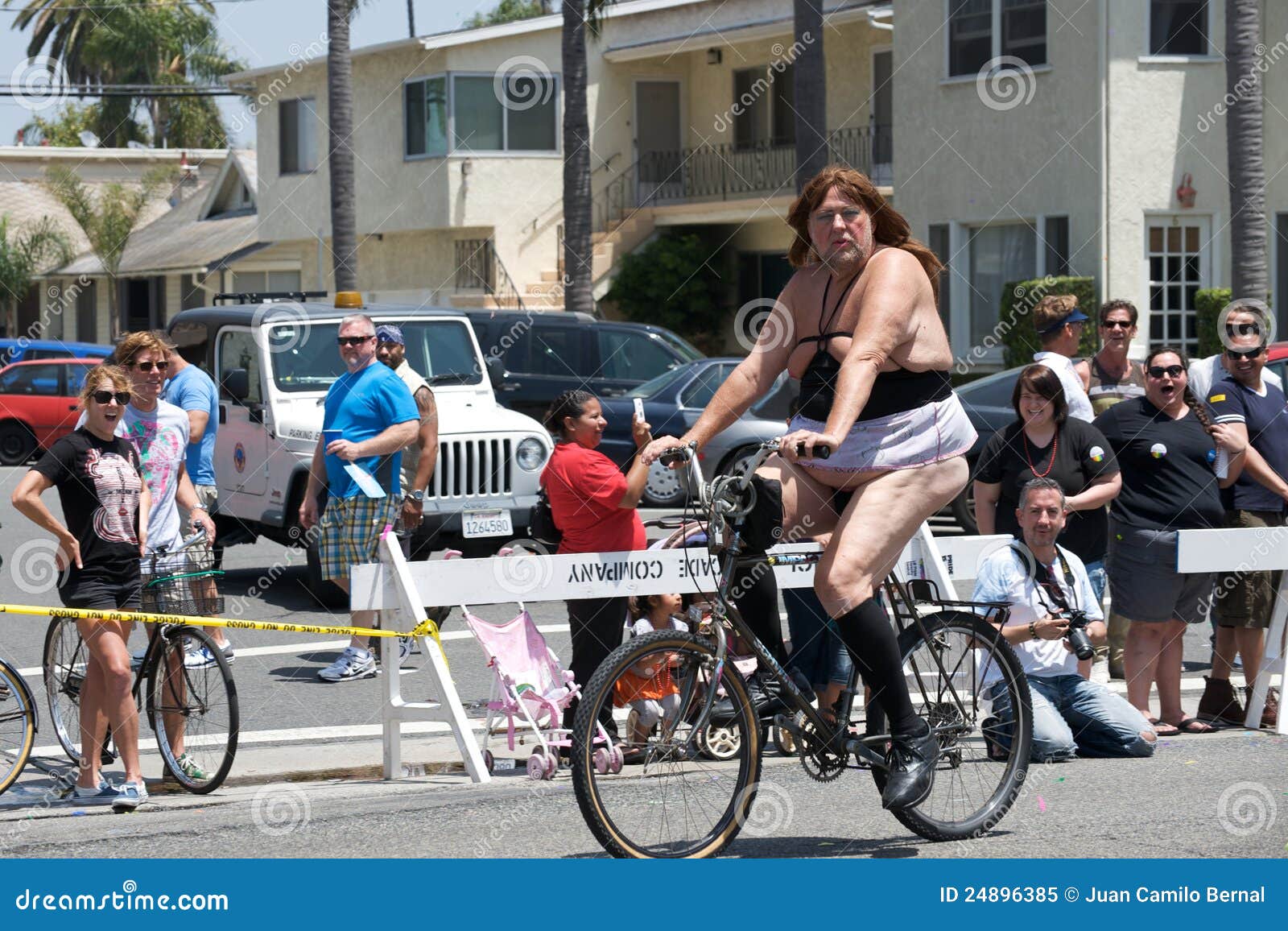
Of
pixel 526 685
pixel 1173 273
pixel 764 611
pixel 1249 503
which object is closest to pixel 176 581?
pixel 526 685

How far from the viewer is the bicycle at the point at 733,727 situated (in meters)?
5.14

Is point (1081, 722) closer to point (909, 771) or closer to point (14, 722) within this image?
point (909, 771)

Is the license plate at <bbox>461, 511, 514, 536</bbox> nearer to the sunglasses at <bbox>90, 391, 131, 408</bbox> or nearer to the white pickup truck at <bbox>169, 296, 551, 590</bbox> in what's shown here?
the white pickup truck at <bbox>169, 296, 551, 590</bbox>

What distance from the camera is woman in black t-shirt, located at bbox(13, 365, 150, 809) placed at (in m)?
7.16

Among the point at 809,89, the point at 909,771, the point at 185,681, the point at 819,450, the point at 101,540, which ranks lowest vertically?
the point at 185,681

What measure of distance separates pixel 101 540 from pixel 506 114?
29363 mm

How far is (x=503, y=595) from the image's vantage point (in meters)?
7.58

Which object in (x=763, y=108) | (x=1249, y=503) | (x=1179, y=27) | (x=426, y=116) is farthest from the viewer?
(x=426, y=116)

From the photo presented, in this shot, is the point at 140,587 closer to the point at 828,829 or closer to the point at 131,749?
the point at 131,749

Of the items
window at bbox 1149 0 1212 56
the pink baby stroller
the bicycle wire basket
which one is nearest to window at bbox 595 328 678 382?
window at bbox 1149 0 1212 56

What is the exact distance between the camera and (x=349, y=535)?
10266 mm

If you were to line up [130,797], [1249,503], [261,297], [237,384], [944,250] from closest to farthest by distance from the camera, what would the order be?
[130,797]
[1249,503]
[237,384]
[261,297]
[944,250]

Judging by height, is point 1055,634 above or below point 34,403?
below

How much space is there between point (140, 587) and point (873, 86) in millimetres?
26276
